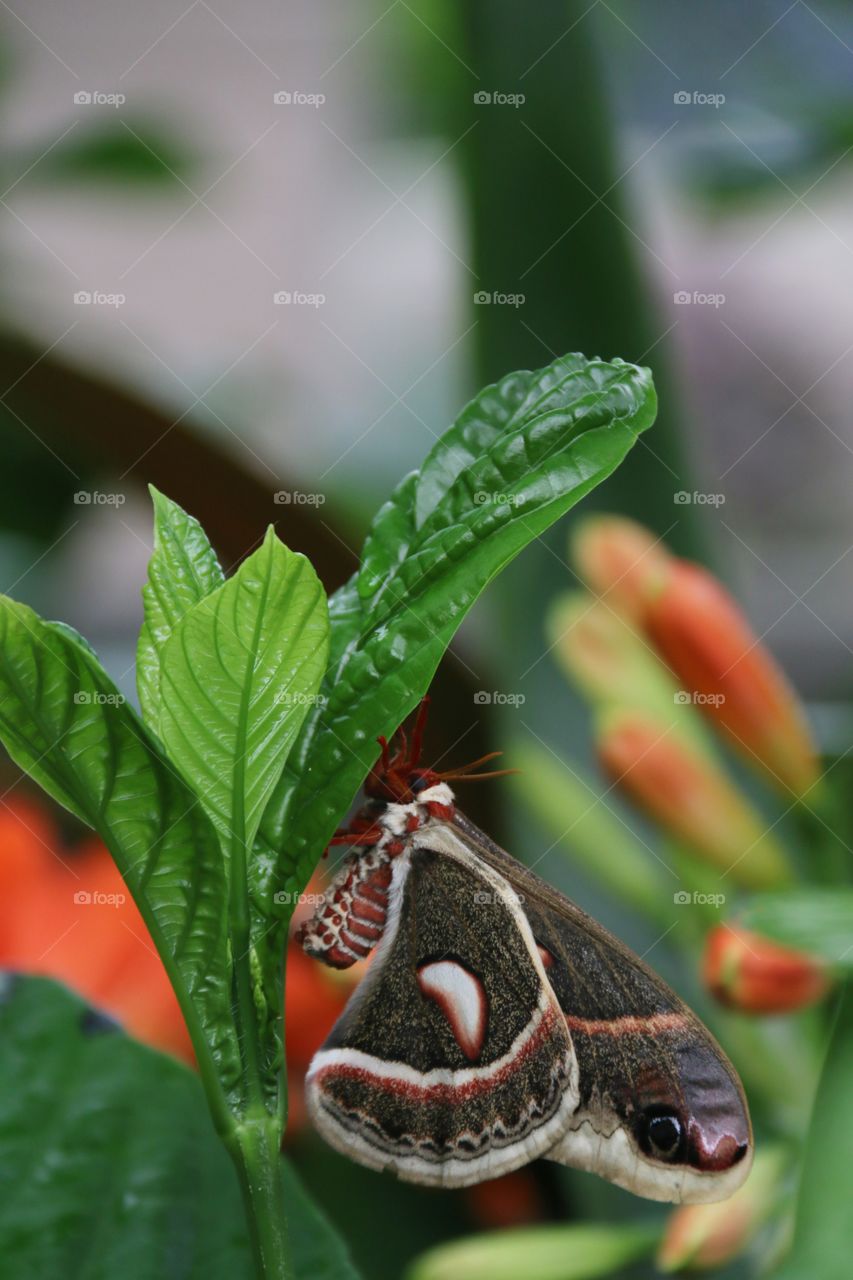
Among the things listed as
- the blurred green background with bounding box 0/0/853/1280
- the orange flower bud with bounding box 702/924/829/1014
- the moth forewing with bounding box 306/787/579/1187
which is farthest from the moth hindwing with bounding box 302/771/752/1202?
the blurred green background with bounding box 0/0/853/1280

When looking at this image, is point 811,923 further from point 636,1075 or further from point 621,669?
point 621,669

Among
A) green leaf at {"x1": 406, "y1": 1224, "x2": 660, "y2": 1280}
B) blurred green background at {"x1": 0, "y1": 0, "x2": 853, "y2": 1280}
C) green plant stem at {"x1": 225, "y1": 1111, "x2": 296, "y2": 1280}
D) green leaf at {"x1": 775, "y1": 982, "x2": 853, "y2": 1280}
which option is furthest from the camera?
blurred green background at {"x1": 0, "y1": 0, "x2": 853, "y2": 1280}

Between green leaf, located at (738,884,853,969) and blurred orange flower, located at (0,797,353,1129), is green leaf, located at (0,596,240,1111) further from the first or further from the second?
blurred orange flower, located at (0,797,353,1129)

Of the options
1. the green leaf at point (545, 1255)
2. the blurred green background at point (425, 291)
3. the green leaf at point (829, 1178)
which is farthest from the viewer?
the blurred green background at point (425, 291)

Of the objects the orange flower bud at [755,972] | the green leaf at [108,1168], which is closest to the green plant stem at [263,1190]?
the green leaf at [108,1168]

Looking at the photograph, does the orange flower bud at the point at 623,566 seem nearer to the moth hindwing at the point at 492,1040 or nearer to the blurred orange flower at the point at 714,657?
the blurred orange flower at the point at 714,657
